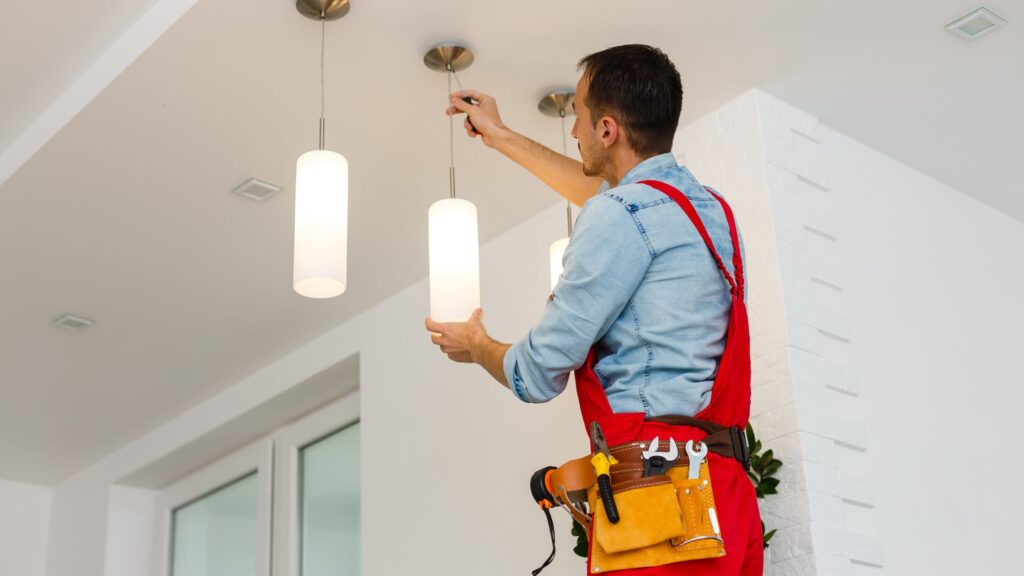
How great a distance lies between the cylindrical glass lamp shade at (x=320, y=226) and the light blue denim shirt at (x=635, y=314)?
775 millimetres

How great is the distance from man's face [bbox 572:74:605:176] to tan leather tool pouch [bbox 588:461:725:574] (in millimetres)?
498

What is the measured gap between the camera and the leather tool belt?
60.5 inches

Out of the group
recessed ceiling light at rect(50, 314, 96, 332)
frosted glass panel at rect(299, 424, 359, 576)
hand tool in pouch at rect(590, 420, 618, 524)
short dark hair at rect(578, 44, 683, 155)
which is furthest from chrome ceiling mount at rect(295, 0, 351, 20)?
frosted glass panel at rect(299, 424, 359, 576)

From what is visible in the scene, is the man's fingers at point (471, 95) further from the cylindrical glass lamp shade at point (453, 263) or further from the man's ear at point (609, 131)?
the man's ear at point (609, 131)

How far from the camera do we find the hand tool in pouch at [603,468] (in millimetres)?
1569

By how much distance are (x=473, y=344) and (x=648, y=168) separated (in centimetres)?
36

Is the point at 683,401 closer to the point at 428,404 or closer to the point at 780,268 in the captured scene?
the point at 780,268

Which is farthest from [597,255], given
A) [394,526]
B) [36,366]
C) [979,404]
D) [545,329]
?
[36,366]

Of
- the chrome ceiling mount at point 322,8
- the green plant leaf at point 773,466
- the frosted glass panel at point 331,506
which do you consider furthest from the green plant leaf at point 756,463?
the frosted glass panel at point 331,506

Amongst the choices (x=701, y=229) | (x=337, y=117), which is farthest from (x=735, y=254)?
(x=337, y=117)

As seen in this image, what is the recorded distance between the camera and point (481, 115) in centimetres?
248

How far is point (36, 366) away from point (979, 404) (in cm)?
303

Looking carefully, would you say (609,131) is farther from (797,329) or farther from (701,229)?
(797,329)

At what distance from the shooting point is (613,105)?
180cm
